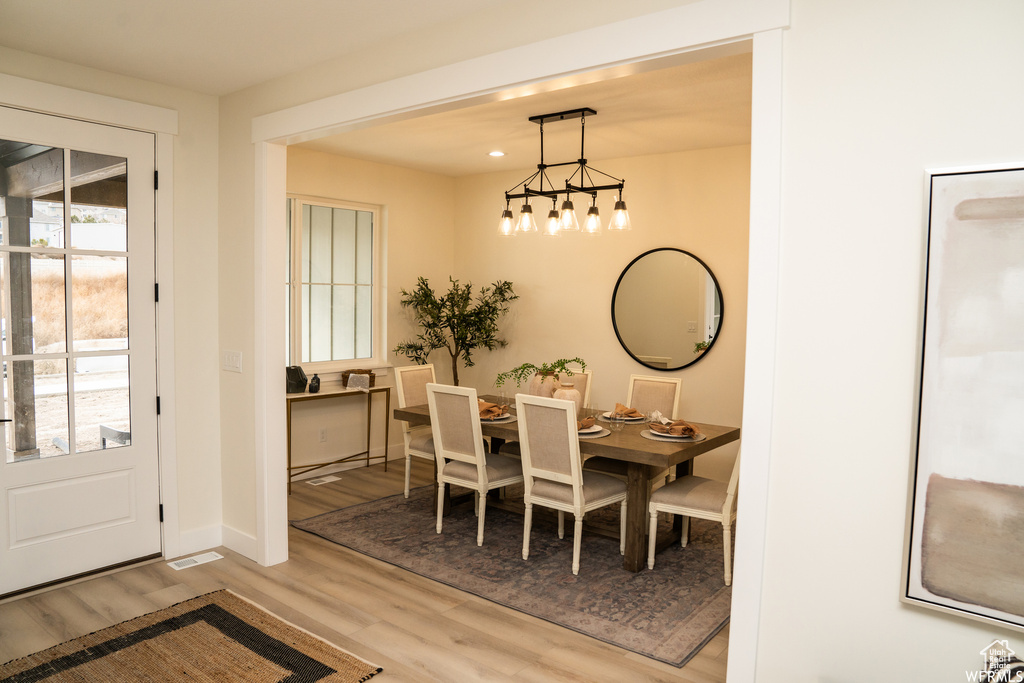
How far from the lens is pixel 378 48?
3.01 m

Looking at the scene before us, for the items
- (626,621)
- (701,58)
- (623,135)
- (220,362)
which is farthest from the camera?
(623,135)

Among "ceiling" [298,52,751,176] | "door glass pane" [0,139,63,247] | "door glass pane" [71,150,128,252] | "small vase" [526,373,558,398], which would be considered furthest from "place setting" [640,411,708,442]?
"door glass pane" [0,139,63,247]

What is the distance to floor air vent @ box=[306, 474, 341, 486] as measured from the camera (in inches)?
212

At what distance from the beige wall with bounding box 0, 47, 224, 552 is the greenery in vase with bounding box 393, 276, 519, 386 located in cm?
229

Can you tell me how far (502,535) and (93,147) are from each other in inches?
124

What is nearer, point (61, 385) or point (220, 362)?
point (61, 385)

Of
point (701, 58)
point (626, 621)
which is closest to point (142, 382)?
point (626, 621)

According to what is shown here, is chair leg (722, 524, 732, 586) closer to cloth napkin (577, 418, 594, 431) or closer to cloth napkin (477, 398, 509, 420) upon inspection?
cloth napkin (577, 418, 594, 431)

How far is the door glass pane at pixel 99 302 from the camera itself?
3410 mm

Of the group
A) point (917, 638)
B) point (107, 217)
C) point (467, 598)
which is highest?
point (107, 217)

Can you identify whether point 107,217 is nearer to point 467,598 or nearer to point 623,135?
point 467,598

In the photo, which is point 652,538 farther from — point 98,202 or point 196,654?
point 98,202

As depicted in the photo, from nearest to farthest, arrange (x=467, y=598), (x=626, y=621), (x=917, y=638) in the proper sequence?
1. (x=917, y=638)
2. (x=626, y=621)
3. (x=467, y=598)

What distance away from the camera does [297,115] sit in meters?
3.39
